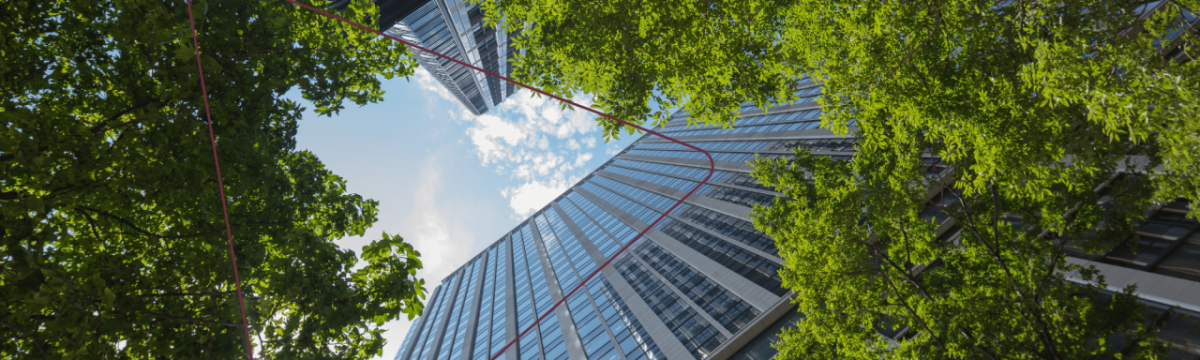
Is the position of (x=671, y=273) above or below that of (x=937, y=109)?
above

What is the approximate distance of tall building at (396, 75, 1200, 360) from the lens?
11.7 metres

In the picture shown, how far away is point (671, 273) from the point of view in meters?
28.4

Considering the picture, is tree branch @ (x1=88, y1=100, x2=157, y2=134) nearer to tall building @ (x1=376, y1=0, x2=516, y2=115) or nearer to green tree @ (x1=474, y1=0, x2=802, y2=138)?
green tree @ (x1=474, y1=0, x2=802, y2=138)

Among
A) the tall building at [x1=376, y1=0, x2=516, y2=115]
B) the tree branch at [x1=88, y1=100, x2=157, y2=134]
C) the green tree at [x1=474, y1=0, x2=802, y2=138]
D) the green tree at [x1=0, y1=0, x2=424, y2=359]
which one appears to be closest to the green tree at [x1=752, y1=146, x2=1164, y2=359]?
the green tree at [x1=474, y1=0, x2=802, y2=138]

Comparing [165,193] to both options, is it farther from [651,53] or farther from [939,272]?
[939,272]

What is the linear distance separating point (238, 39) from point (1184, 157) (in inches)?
419

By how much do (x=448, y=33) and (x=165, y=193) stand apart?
954 inches

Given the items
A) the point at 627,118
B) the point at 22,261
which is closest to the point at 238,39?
the point at 22,261

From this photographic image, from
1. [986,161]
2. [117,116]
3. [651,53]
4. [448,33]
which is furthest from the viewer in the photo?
[448,33]

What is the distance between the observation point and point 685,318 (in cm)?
2239

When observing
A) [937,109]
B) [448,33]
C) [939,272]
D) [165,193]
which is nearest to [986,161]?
[937,109]

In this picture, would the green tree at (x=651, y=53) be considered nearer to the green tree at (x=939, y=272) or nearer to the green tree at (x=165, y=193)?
the green tree at (x=165, y=193)

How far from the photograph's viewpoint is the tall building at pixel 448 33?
846 inches

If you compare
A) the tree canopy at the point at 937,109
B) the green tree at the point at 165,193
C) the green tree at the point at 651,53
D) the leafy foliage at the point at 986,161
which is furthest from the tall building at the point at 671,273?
the green tree at the point at 165,193
